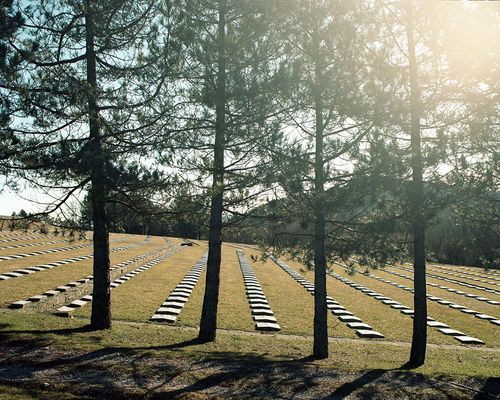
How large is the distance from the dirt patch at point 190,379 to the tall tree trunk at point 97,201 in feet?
7.20

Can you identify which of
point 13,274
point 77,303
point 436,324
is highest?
point 13,274

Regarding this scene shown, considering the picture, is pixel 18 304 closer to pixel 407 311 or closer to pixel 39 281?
pixel 39 281

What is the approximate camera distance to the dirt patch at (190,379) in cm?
600

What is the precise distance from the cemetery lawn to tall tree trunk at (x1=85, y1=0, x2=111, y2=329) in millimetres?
513

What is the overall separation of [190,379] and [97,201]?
439cm

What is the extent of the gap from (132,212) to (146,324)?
3.05 metres

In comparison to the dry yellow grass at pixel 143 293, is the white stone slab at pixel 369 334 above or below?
below

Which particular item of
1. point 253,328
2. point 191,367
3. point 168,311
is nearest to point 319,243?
point 253,328

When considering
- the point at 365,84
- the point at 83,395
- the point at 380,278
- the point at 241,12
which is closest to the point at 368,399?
the point at 83,395

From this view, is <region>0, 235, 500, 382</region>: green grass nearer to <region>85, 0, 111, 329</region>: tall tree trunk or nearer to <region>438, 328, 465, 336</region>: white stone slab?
<region>438, 328, 465, 336</region>: white stone slab

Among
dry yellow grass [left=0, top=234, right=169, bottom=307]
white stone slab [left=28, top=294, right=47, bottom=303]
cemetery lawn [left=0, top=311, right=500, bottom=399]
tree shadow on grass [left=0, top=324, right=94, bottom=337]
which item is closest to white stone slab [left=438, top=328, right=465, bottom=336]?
cemetery lawn [left=0, top=311, right=500, bottom=399]

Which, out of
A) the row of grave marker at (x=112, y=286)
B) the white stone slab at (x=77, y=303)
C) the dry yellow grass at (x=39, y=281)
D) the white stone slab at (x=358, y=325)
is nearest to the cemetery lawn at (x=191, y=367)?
the row of grave marker at (x=112, y=286)

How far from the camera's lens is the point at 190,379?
6.65 metres

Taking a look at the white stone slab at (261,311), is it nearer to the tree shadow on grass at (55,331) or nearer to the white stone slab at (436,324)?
the white stone slab at (436,324)
